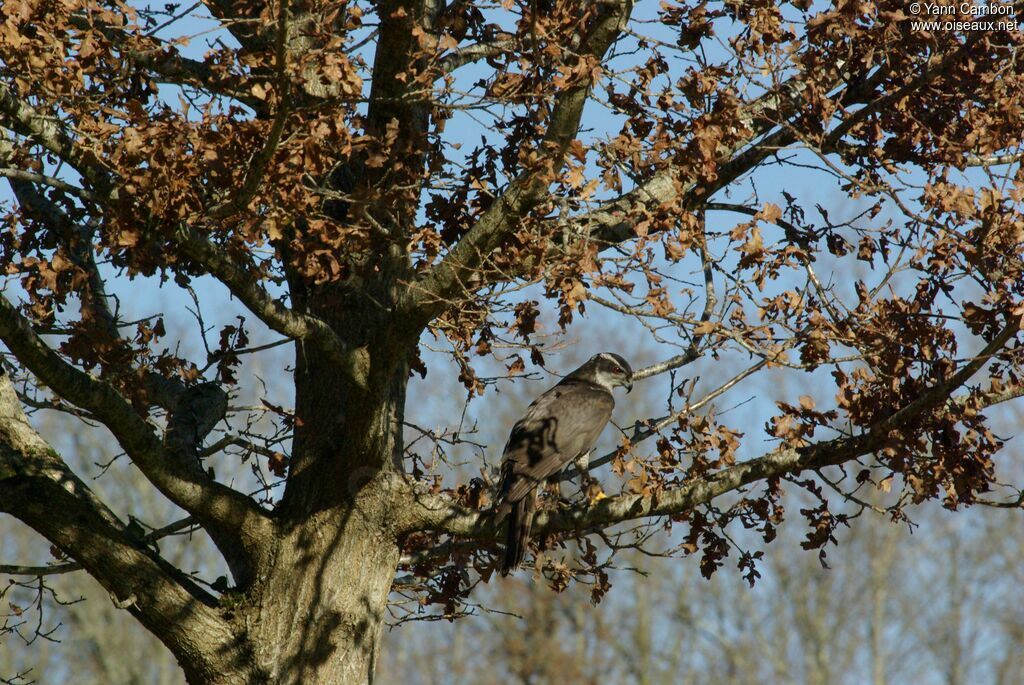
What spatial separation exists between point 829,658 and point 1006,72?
2524 centimetres

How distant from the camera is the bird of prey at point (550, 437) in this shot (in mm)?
6410

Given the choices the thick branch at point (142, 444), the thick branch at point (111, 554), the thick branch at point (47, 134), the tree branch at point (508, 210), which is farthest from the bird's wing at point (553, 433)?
the thick branch at point (47, 134)

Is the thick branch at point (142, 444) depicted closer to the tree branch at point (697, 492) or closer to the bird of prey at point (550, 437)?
the tree branch at point (697, 492)

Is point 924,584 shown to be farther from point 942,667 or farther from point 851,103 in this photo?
point 851,103

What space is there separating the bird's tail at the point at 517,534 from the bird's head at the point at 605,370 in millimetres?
2612

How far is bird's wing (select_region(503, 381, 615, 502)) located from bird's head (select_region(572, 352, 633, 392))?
1.08 feet

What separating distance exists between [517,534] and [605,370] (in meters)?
3.03

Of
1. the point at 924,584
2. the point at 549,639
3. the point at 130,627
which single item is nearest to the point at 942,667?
the point at 924,584

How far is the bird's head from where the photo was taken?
9.01m

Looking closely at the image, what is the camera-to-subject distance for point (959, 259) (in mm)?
5672

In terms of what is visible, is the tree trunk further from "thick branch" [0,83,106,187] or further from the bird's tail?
"thick branch" [0,83,106,187]

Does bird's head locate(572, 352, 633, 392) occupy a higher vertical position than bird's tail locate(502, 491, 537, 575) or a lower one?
higher

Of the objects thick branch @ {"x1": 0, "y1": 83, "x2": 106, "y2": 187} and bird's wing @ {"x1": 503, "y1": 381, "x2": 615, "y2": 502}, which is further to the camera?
bird's wing @ {"x1": 503, "y1": 381, "x2": 615, "y2": 502}

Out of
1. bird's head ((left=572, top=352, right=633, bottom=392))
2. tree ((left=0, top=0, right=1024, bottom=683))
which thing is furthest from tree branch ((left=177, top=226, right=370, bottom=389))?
bird's head ((left=572, top=352, right=633, bottom=392))
